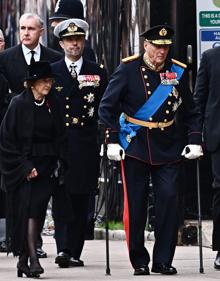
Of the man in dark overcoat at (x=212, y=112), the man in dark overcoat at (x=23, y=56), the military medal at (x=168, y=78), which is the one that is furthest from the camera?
the man in dark overcoat at (x=23, y=56)

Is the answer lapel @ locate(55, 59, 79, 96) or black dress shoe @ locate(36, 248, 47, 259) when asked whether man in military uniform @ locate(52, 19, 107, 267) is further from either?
black dress shoe @ locate(36, 248, 47, 259)

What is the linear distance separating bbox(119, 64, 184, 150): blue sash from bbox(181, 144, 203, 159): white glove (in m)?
0.42

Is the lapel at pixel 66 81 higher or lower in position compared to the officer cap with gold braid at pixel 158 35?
lower

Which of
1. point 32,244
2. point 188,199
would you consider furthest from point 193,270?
point 188,199

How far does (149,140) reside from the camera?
13344 millimetres

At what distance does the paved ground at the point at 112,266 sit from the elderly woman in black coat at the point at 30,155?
383 mm

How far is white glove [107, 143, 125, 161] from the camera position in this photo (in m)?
13.1

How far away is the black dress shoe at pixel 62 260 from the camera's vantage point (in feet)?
46.0

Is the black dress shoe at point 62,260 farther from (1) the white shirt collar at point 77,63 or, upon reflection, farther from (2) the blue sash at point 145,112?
(1) the white shirt collar at point 77,63

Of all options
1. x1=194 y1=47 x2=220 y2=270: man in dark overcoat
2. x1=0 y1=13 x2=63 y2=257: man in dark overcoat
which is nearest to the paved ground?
x1=194 y1=47 x2=220 y2=270: man in dark overcoat

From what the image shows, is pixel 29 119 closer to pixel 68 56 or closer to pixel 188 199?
pixel 68 56

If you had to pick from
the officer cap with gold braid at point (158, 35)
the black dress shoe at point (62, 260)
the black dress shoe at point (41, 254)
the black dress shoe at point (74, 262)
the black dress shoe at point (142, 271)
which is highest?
the officer cap with gold braid at point (158, 35)

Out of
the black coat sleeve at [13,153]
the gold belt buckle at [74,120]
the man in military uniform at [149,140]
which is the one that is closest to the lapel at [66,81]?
the gold belt buckle at [74,120]

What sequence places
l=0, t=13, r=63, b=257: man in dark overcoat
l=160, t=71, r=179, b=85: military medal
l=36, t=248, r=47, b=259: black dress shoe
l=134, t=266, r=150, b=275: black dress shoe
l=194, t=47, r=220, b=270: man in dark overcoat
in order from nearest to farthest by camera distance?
l=134, t=266, r=150, b=275: black dress shoe, l=160, t=71, r=179, b=85: military medal, l=194, t=47, r=220, b=270: man in dark overcoat, l=36, t=248, r=47, b=259: black dress shoe, l=0, t=13, r=63, b=257: man in dark overcoat
